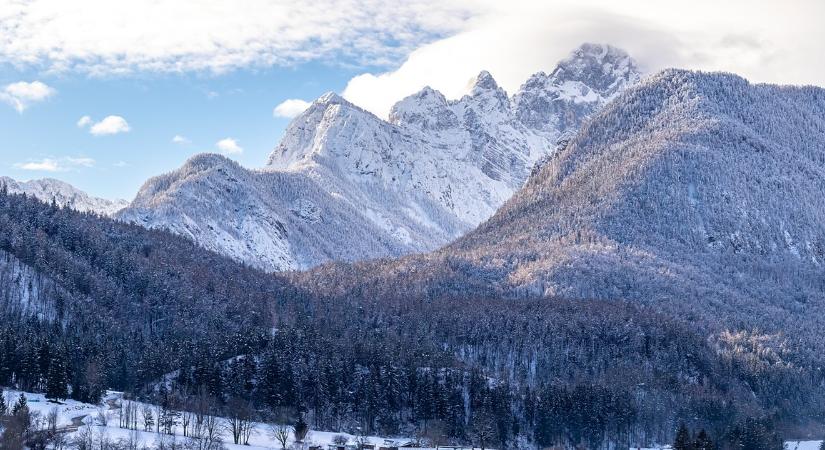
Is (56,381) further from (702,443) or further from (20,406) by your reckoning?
(702,443)

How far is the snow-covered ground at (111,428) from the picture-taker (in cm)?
16780

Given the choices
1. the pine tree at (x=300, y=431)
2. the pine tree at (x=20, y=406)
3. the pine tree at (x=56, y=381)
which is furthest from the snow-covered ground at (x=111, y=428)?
the pine tree at (x=20, y=406)

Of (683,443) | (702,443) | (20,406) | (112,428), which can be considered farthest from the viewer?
(112,428)

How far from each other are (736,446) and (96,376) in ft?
365

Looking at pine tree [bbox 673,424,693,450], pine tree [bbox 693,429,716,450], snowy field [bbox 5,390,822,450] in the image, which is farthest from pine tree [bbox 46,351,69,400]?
pine tree [bbox 693,429,716,450]

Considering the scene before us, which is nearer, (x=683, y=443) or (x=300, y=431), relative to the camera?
(x=683, y=443)

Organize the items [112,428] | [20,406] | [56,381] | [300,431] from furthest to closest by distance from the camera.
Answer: [56,381]
[300,431]
[112,428]
[20,406]

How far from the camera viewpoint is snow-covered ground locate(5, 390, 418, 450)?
168 metres

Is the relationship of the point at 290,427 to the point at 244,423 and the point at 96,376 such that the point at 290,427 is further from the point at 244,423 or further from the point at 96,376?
the point at 96,376

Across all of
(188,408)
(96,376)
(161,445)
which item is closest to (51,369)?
(96,376)

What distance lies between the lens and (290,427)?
19288cm

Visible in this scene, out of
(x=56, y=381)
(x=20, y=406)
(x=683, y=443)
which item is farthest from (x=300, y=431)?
(x=683, y=443)

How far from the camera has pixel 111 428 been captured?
172500 millimetres

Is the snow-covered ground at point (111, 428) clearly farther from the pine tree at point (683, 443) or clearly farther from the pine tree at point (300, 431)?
the pine tree at point (683, 443)
